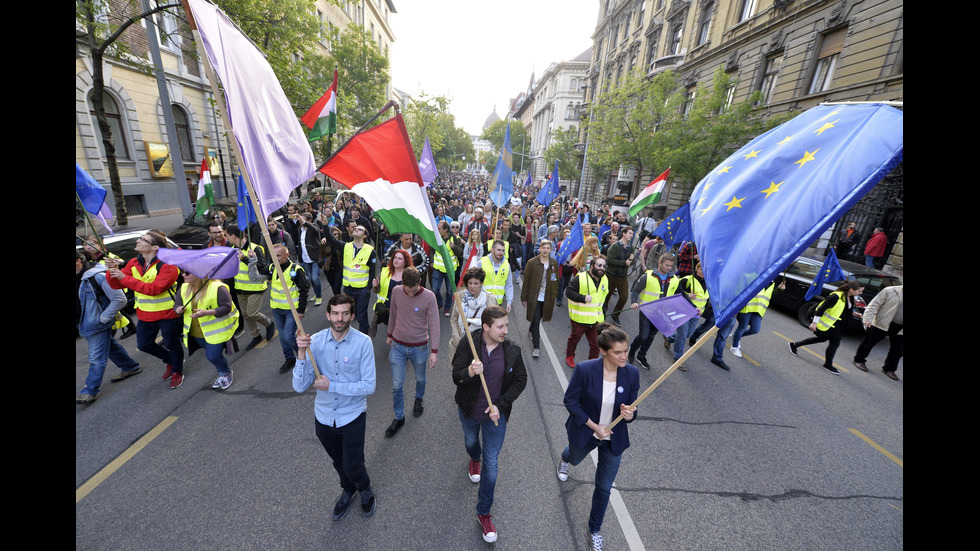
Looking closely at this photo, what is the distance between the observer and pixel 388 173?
287 cm

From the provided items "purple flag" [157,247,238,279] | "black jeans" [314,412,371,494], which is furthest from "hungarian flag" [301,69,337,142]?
"black jeans" [314,412,371,494]

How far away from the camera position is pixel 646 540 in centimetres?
296

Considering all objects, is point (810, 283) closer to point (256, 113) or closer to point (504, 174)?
point (504, 174)

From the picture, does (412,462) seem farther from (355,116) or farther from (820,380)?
(355,116)

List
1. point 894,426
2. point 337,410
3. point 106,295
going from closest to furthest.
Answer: point 337,410
point 106,295
point 894,426

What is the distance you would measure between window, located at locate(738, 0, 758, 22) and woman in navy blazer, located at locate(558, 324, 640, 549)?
2470cm

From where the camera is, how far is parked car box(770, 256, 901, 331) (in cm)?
777

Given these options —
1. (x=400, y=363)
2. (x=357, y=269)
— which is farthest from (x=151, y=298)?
(x=400, y=363)

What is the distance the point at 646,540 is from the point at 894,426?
453 cm

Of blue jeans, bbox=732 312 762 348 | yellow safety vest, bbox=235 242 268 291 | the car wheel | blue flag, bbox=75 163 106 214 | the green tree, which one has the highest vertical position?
the green tree

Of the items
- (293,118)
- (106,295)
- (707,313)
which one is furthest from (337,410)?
(707,313)

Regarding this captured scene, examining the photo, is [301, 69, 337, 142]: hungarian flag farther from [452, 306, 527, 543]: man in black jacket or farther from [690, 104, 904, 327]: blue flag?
[690, 104, 904, 327]: blue flag

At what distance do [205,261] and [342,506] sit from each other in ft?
10.5

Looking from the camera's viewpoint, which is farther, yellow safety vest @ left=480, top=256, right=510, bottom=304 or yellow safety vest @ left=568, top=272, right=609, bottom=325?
yellow safety vest @ left=480, top=256, right=510, bottom=304
